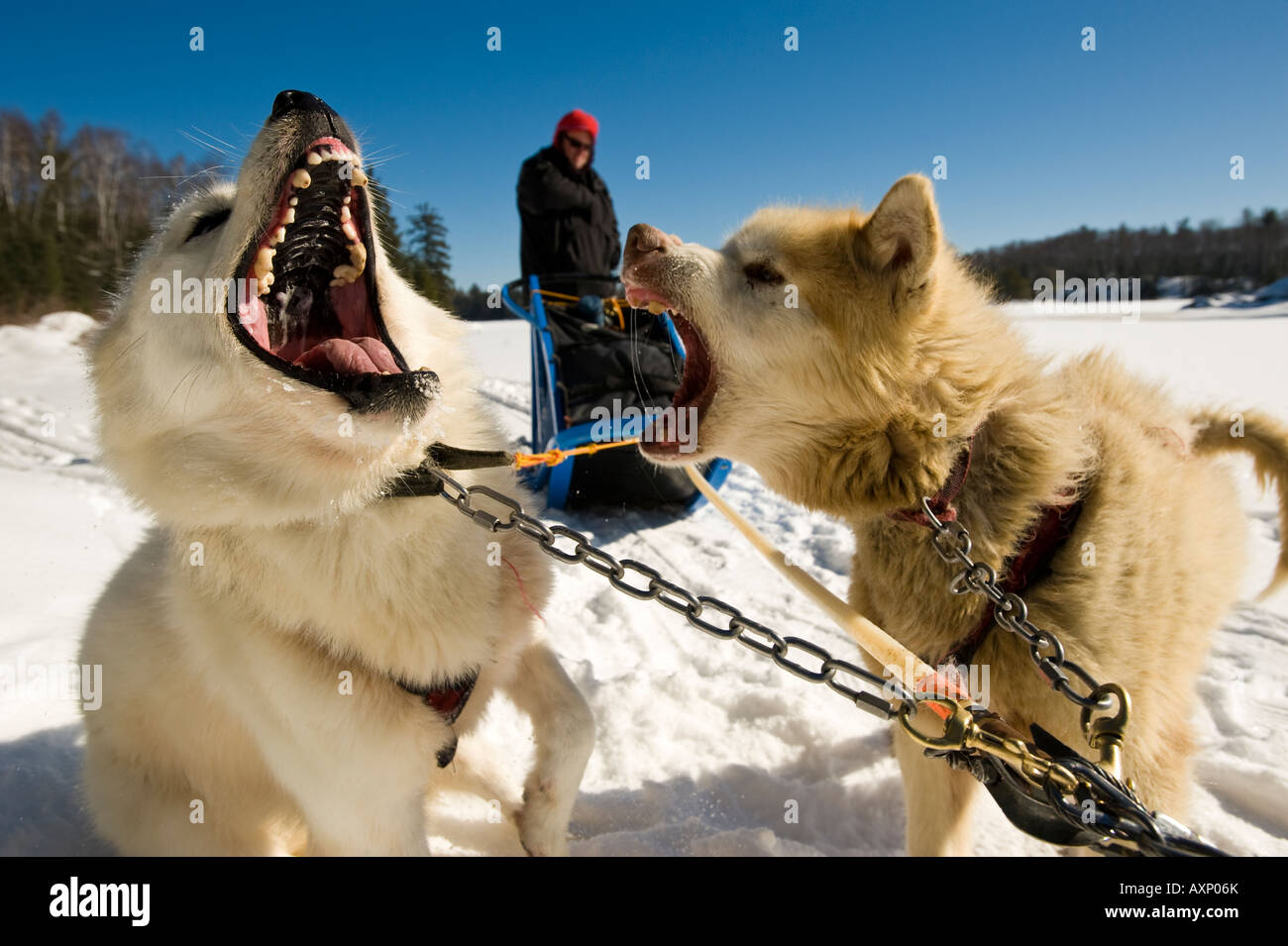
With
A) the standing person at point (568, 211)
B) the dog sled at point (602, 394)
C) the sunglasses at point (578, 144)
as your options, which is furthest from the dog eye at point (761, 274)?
the sunglasses at point (578, 144)

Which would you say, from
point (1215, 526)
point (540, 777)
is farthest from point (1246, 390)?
point (540, 777)

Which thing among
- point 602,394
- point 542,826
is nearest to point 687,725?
point 542,826

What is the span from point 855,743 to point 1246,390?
8711mm

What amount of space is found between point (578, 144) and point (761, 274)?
4305 mm

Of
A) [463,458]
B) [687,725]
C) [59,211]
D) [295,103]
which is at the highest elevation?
[59,211]

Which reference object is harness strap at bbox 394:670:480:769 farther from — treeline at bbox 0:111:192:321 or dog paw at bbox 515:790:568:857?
treeline at bbox 0:111:192:321

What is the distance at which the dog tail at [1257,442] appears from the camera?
2.05m

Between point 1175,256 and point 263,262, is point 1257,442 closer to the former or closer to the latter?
point 263,262

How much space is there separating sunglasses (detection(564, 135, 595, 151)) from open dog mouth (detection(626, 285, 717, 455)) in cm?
404

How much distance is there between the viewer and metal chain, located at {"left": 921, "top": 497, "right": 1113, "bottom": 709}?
1326mm

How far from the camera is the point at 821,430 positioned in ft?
Answer: 6.14

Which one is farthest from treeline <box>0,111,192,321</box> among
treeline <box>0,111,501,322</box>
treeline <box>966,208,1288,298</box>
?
treeline <box>966,208,1288,298</box>

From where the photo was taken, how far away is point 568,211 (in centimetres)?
582
